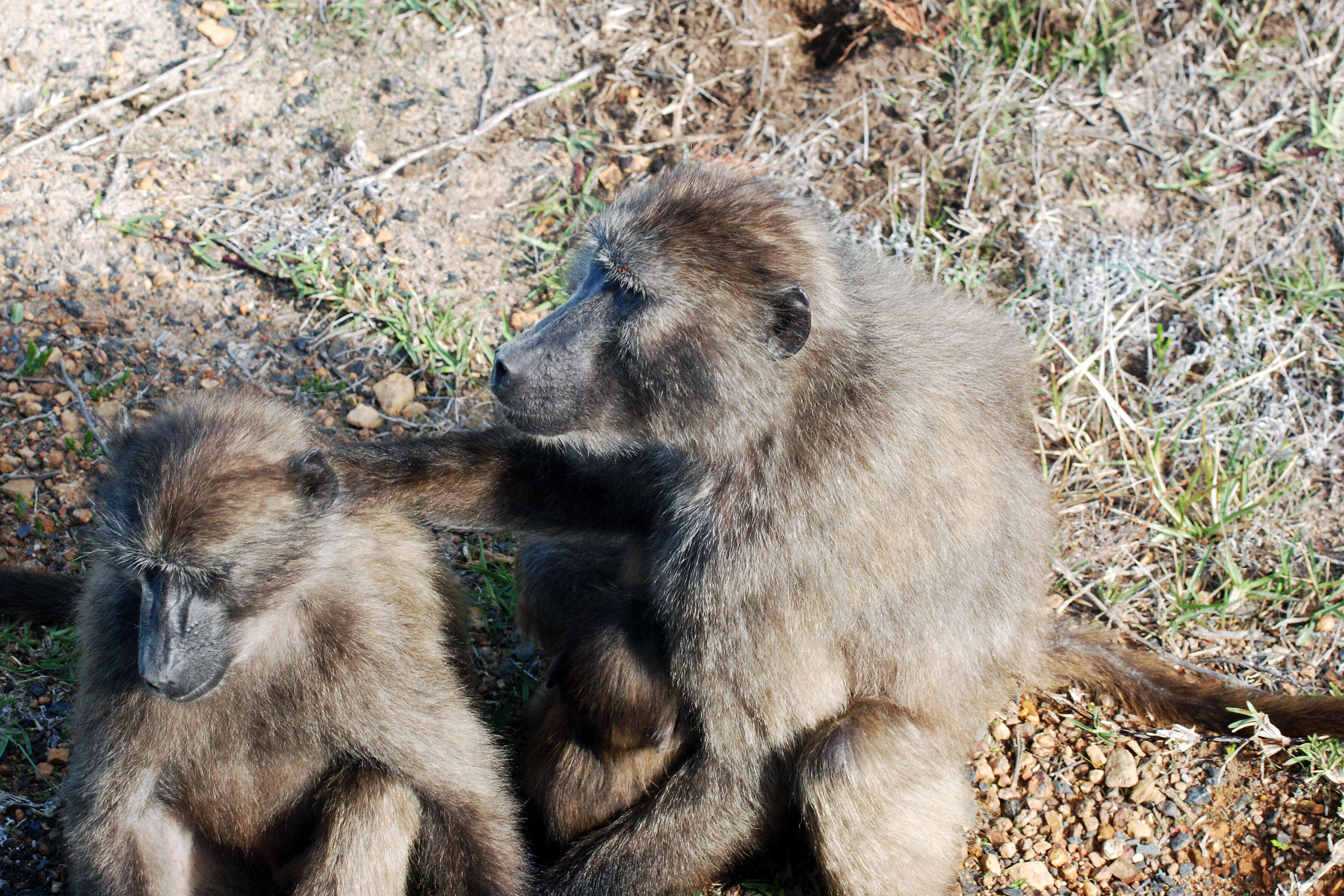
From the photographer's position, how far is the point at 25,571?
11.0ft

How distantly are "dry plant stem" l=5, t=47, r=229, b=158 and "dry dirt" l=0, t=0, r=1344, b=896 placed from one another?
18 mm

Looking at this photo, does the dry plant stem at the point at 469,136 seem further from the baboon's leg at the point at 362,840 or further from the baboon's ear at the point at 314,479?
the baboon's leg at the point at 362,840

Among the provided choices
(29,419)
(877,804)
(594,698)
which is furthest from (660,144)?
(877,804)

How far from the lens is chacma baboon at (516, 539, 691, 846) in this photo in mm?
2832

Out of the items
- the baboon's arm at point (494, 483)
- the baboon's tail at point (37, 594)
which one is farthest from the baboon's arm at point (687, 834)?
the baboon's tail at point (37, 594)

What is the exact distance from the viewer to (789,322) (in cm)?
267

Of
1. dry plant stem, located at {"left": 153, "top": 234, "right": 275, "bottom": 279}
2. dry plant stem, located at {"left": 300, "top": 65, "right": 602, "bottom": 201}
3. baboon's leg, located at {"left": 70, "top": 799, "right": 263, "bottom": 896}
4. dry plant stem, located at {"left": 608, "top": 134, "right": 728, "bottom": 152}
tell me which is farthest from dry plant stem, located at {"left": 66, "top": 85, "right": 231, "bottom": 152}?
baboon's leg, located at {"left": 70, "top": 799, "right": 263, "bottom": 896}

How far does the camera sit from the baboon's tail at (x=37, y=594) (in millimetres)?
3289

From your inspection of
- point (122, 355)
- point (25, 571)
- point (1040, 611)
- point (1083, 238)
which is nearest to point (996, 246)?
point (1083, 238)

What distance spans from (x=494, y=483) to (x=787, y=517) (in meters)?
0.93

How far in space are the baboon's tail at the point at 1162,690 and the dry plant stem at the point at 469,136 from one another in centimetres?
277

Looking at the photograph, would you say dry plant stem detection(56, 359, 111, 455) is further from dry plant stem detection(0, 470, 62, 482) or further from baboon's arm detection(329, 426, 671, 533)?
baboon's arm detection(329, 426, 671, 533)

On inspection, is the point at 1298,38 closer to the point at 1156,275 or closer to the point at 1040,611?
the point at 1156,275

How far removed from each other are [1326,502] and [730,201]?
2521 millimetres
